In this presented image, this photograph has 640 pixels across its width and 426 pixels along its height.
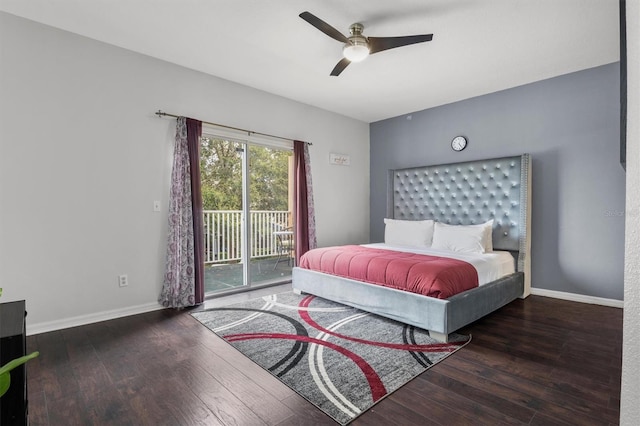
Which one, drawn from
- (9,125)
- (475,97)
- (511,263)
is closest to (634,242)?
(511,263)

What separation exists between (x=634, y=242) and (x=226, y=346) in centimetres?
252

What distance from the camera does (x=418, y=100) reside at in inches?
182

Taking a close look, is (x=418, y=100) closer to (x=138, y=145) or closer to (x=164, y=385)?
(x=138, y=145)

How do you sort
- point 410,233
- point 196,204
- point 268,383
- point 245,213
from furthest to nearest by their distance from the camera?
point 410,233 → point 245,213 → point 196,204 → point 268,383

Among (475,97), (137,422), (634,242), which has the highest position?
(475,97)

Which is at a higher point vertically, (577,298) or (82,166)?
(82,166)

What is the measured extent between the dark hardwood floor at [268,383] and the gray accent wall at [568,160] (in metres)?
1.03

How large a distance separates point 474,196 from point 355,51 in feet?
9.05

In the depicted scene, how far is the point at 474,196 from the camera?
171 inches

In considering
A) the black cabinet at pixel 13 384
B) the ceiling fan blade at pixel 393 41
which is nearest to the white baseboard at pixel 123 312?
the black cabinet at pixel 13 384

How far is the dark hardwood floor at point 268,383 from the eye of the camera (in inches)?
64.7

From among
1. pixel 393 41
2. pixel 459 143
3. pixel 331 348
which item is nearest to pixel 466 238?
pixel 459 143

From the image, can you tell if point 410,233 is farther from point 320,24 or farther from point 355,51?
point 320,24

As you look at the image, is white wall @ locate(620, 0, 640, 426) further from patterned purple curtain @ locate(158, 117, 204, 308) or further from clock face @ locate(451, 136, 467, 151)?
clock face @ locate(451, 136, 467, 151)
